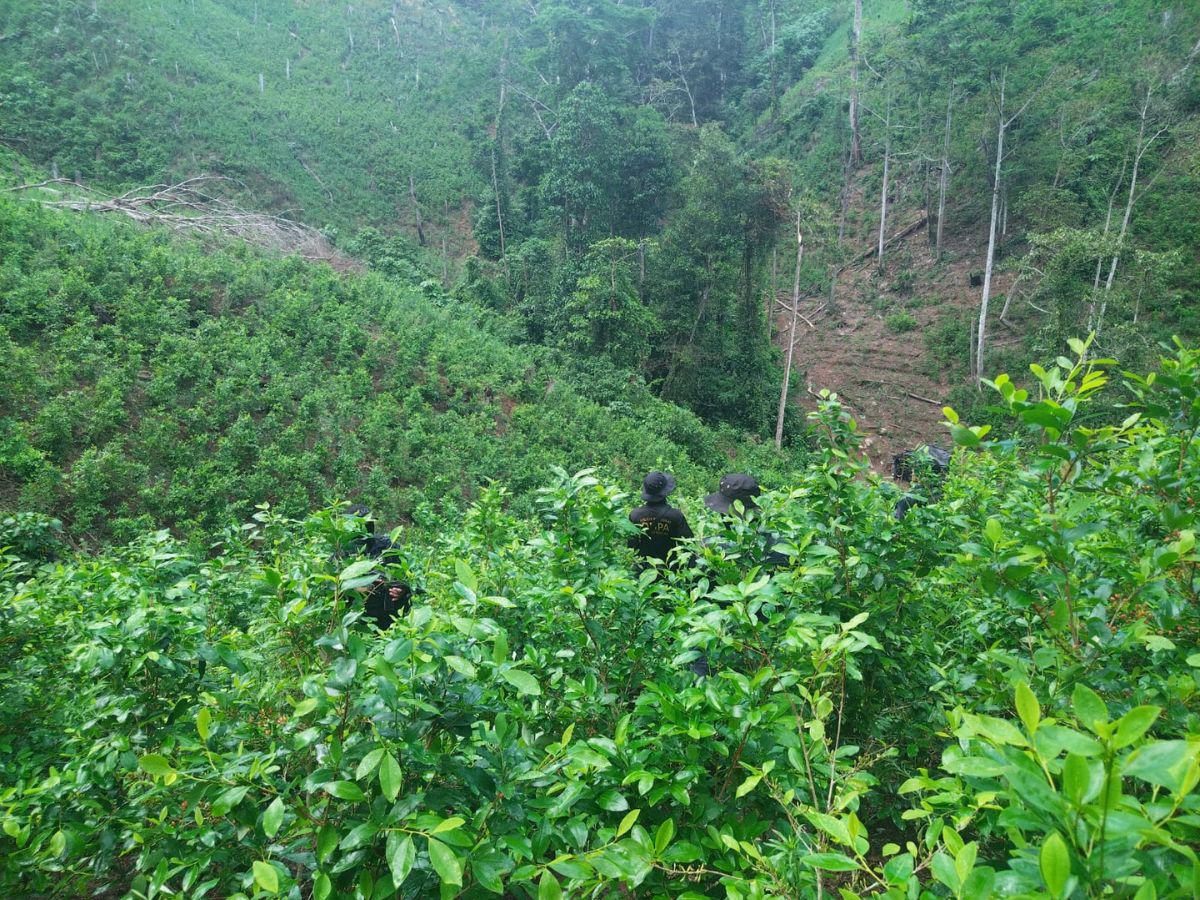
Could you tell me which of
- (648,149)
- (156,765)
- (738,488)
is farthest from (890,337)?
(156,765)

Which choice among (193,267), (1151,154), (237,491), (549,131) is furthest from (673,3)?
(237,491)

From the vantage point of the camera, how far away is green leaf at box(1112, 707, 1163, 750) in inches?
22.4

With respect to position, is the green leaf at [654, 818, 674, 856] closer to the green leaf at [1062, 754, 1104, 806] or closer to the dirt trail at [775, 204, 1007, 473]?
the green leaf at [1062, 754, 1104, 806]

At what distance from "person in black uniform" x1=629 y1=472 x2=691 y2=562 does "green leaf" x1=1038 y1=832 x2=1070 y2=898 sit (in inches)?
112

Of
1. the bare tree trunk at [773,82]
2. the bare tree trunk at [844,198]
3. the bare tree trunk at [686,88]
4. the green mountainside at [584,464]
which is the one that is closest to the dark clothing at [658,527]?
the green mountainside at [584,464]

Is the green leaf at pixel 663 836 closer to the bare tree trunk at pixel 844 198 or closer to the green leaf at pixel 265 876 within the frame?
the green leaf at pixel 265 876

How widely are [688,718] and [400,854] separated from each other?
0.62m

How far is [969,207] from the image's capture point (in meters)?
20.4

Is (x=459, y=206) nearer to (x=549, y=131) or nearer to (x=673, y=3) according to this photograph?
(x=549, y=131)

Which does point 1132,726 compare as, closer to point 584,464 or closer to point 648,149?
point 584,464

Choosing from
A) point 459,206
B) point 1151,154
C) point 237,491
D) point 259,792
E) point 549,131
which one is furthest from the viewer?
point 459,206

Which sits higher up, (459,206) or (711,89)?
(711,89)

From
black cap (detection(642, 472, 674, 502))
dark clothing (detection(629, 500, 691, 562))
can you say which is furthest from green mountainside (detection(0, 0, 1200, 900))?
black cap (detection(642, 472, 674, 502))

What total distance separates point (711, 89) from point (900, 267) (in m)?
15.2
